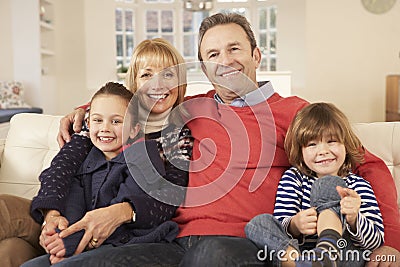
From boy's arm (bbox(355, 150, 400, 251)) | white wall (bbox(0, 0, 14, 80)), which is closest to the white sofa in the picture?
boy's arm (bbox(355, 150, 400, 251))

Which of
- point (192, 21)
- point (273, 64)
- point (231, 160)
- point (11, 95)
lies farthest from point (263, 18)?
point (231, 160)

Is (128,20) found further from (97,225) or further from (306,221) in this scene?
(306,221)

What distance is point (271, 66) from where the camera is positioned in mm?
7344

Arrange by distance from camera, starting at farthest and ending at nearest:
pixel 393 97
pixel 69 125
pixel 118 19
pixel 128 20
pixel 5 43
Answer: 1. pixel 128 20
2. pixel 118 19
3. pixel 393 97
4. pixel 5 43
5. pixel 69 125

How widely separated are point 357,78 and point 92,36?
3500mm

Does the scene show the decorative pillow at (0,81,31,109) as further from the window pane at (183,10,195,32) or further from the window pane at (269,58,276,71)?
the window pane at (269,58,276,71)

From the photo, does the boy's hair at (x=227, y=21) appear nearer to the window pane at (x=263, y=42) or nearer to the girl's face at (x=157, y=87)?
the girl's face at (x=157, y=87)

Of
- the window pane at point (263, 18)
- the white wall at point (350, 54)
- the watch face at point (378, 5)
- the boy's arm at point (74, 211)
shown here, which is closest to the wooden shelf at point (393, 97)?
the white wall at point (350, 54)

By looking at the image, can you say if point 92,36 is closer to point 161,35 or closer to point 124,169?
point 161,35

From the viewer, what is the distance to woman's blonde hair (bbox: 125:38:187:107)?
5.89 ft

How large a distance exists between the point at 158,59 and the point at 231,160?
42cm

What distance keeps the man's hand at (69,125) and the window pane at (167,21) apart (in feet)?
19.3

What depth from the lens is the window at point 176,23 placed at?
24.1 feet

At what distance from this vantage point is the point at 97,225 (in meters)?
1.52
